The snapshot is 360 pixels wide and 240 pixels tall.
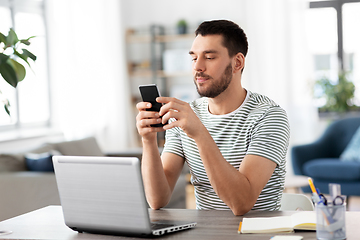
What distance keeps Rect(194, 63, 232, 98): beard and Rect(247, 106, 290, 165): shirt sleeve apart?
0.58ft

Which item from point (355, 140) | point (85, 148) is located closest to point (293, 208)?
point (85, 148)

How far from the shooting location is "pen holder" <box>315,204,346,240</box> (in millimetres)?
1193

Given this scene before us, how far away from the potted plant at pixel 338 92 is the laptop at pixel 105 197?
405 centimetres

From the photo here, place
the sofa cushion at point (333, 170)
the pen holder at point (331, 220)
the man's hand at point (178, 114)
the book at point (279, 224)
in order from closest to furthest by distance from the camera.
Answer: the pen holder at point (331, 220) < the book at point (279, 224) < the man's hand at point (178, 114) < the sofa cushion at point (333, 170)

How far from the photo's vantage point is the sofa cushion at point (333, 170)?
4164mm

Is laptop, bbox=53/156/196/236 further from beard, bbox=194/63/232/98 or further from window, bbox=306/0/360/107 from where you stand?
window, bbox=306/0/360/107

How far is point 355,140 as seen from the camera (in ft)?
15.0

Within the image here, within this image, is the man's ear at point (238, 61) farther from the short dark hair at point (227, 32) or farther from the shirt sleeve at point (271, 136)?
the shirt sleeve at point (271, 136)

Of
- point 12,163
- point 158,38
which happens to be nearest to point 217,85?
point 12,163

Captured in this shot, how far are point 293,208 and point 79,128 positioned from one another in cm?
340

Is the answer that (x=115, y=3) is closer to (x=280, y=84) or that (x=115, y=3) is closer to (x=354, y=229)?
(x=280, y=84)

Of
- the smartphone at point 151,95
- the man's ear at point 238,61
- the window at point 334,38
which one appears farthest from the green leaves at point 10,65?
the window at point 334,38

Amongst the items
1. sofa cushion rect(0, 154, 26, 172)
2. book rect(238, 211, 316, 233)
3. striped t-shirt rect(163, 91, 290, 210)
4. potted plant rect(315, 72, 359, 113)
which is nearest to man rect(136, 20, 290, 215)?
striped t-shirt rect(163, 91, 290, 210)

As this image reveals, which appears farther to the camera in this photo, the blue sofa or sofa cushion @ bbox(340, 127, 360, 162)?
sofa cushion @ bbox(340, 127, 360, 162)
